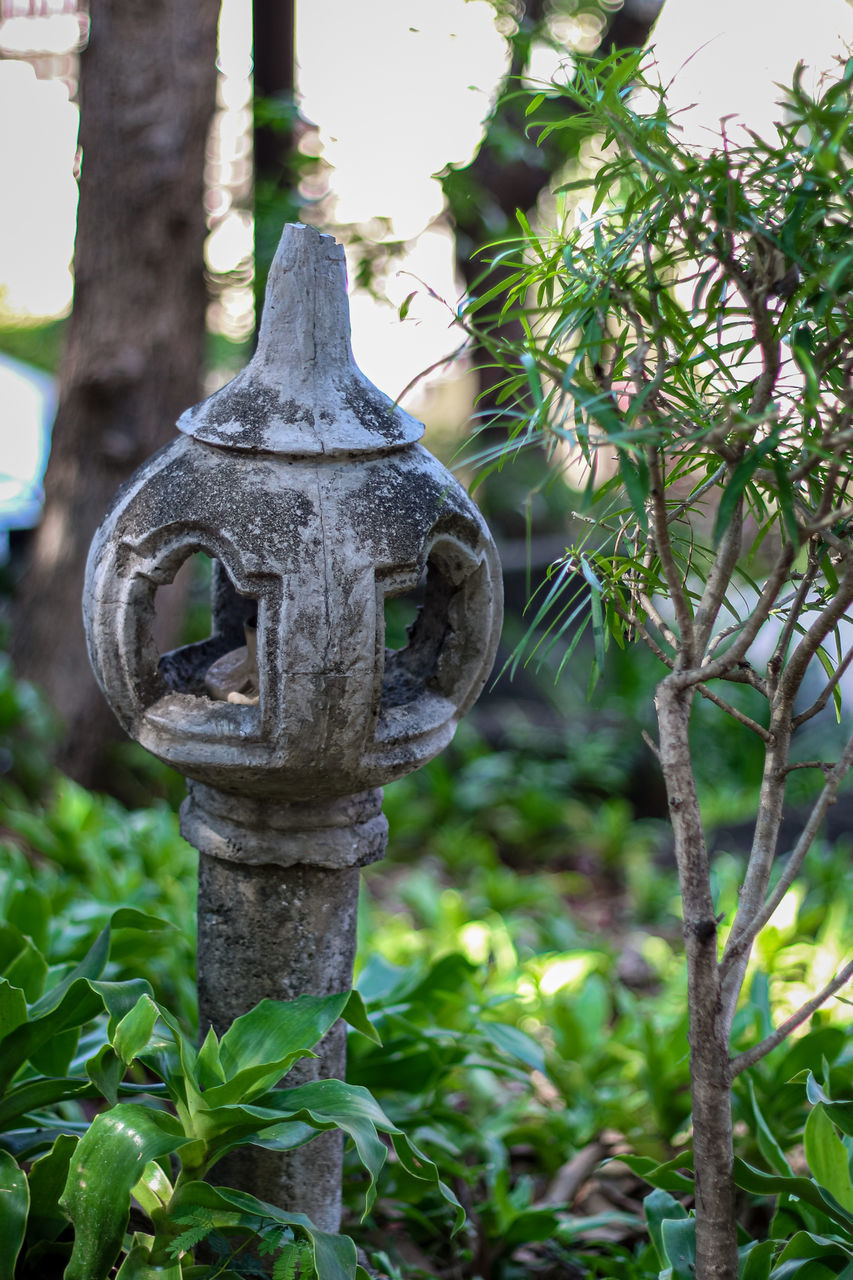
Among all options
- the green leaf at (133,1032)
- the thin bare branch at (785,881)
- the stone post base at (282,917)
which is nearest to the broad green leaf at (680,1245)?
the thin bare branch at (785,881)

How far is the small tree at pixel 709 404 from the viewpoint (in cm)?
132

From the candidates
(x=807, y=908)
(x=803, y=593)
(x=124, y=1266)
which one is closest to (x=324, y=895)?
(x=124, y=1266)

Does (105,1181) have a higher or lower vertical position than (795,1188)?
higher

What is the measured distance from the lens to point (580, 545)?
5.30 ft

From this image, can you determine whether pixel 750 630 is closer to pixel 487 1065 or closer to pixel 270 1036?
pixel 270 1036

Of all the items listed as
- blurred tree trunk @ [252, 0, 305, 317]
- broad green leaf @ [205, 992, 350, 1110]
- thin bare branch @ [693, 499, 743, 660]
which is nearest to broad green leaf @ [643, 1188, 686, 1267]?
broad green leaf @ [205, 992, 350, 1110]

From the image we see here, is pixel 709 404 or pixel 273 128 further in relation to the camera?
pixel 273 128

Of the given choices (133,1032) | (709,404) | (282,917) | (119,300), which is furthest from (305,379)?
(119,300)

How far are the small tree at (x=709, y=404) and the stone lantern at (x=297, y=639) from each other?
0.91 ft

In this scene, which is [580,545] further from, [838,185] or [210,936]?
[210,936]

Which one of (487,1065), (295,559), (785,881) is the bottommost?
(487,1065)

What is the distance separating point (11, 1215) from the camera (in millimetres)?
1667

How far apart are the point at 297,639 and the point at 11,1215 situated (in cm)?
96

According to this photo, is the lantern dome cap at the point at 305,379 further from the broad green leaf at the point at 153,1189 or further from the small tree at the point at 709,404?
the broad green leaf at the point at 153,1189
